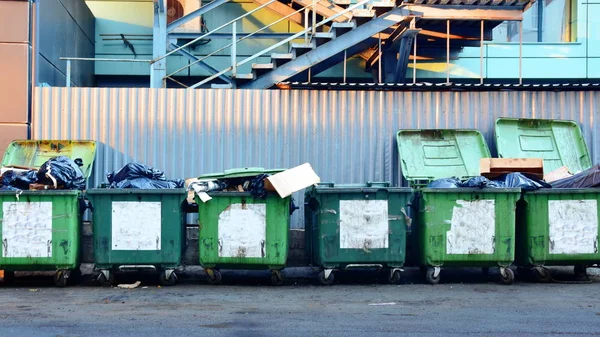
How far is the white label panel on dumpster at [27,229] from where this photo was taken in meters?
8.44

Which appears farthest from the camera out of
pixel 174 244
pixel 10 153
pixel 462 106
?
pixel 462 106

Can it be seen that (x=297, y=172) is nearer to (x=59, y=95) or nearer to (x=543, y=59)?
(x=59, y=95)

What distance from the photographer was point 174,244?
8.63 m

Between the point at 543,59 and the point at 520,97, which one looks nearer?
the point at 520,97

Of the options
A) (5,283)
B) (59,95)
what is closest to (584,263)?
(5,283)

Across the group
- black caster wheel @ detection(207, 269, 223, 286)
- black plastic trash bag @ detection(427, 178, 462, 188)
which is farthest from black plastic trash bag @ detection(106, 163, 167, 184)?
black plastic trash bag @ detection(427, 178, 462, 188)

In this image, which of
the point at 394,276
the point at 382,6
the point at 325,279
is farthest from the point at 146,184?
the point at 382,6

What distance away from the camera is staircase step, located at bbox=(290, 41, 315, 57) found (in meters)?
12.5

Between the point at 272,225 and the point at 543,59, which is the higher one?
the point at 543,59

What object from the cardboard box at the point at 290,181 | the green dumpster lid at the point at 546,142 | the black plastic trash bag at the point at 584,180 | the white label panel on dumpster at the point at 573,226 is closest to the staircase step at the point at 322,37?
the green dumpster lid at the point at 546,142

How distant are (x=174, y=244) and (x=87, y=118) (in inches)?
144

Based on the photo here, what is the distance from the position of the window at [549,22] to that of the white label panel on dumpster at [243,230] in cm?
1007

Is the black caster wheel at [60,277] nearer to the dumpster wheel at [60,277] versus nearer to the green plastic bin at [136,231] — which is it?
the dumpster wheel at [60,277]

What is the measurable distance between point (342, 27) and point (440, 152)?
295 cm
